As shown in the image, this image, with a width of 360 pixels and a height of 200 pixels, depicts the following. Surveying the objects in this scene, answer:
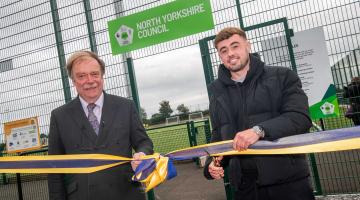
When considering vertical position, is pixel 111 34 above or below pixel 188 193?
above

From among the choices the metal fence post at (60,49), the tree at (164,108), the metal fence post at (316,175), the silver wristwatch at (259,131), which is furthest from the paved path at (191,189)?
the tree at (164,108)

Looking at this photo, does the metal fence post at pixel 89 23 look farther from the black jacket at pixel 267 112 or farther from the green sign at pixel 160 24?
the black jacket at pixel 267 112

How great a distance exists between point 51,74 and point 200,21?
3.18 metres

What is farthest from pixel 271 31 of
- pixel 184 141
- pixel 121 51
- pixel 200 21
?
pixel 184 141

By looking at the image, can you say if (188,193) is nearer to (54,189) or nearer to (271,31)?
(271,31)

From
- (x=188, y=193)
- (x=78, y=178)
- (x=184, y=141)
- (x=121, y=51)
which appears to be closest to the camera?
(x=78, y=178)

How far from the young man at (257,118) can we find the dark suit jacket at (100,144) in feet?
2.22

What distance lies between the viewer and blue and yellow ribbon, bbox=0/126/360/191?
2344mm

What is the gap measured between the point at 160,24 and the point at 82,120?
10.4 feet

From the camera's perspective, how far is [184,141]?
12.5m

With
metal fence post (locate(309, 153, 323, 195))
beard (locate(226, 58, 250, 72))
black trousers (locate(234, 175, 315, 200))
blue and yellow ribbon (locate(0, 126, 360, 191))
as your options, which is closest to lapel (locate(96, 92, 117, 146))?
blue and yellow ribbon (locate(0, 126, 360, 191))

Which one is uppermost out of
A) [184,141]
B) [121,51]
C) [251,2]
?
[251,2]

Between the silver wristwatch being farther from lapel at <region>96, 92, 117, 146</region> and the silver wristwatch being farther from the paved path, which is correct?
the paved path

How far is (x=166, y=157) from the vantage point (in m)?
2.86
